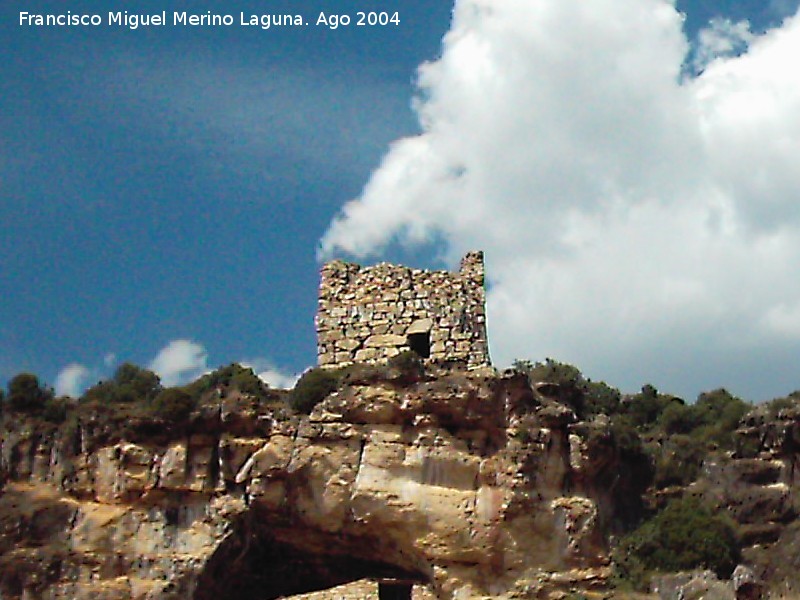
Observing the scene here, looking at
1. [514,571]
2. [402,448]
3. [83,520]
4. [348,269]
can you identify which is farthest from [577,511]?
[348,269]

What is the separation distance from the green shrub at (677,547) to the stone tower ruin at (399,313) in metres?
7.61

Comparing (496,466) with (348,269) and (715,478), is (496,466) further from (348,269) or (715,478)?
(348,269)

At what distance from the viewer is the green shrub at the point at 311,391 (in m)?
19.4

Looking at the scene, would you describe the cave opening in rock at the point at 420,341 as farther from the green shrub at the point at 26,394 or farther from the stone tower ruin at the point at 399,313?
the green shrub at the point at 26,394

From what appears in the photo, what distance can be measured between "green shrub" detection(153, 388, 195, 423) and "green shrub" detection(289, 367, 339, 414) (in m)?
1.94

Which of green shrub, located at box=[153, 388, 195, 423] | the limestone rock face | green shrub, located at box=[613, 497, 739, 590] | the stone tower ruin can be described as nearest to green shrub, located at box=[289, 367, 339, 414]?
the limestone rock face

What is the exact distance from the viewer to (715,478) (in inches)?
781

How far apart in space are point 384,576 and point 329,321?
285 inches

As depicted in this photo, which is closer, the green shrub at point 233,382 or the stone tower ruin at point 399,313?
the green shrub at point 233,382

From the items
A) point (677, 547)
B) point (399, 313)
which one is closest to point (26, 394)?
point (399, 313)

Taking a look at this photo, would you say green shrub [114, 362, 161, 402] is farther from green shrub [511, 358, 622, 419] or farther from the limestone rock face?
green shrub [511, 358, 622, 419]

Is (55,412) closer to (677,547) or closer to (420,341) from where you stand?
(420,341)

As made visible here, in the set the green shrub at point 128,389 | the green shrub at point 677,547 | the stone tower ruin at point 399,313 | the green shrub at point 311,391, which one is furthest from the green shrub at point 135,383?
the green shrub at point 677,547

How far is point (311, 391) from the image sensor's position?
64.0 feet
